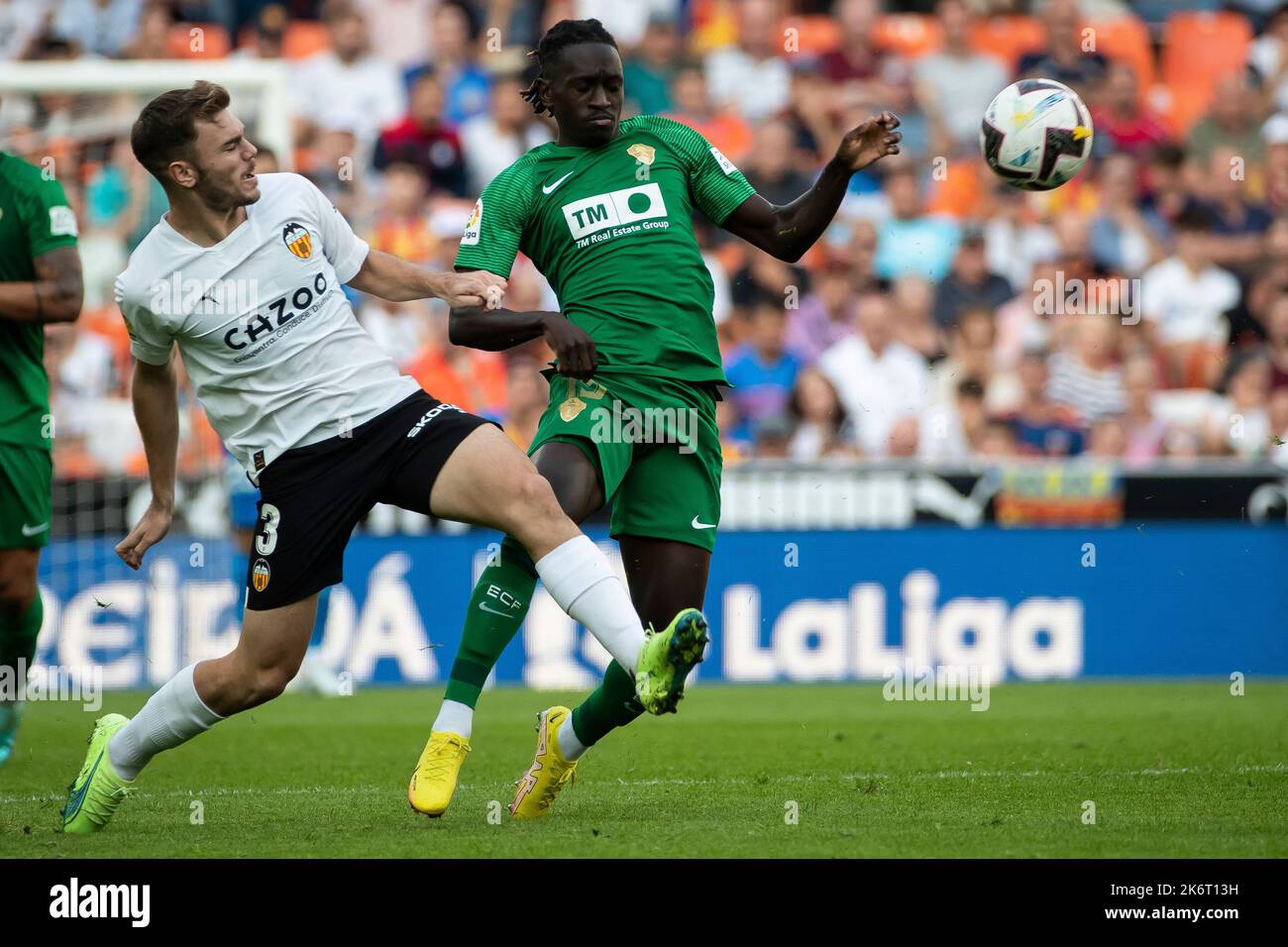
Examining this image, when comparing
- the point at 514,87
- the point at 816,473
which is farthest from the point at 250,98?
the point at 816,473

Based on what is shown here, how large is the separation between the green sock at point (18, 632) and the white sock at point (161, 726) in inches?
75.7

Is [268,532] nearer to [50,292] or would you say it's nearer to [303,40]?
[50,292]

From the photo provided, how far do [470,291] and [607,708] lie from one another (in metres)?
1.55

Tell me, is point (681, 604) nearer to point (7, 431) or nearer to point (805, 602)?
point (7, 431)

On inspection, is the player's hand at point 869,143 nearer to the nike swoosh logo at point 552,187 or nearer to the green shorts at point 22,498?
the nike swoosh logo at point 552,187

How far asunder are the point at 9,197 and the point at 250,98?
17.9 feet

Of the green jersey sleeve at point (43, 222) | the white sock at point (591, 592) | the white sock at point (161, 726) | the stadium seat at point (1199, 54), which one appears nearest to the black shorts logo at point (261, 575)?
the white sock at point (161, 726)

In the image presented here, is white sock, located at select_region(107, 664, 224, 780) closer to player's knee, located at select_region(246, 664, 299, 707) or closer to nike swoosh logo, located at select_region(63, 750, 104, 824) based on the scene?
nike swoosh logo, located at select_region(63, 750, 104, 824)

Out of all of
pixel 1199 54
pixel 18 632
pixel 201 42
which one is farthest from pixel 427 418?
pixel 1199 54

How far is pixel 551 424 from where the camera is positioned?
21.1 feet

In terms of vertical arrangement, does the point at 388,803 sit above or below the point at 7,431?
below

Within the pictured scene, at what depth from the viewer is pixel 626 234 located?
6613 mm

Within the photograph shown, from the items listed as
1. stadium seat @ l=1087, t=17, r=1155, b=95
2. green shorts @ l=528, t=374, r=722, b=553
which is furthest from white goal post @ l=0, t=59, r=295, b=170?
stadium seat @ l=1087, t=17, r=1155, b=95

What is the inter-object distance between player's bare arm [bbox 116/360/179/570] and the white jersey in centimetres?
11
